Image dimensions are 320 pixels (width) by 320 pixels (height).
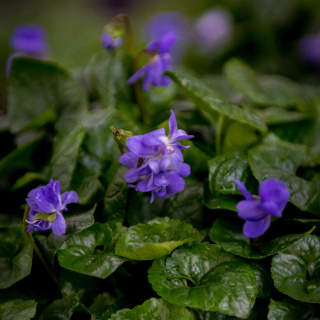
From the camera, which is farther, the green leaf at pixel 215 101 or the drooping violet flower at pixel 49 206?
the green leaf at pixel 215 101

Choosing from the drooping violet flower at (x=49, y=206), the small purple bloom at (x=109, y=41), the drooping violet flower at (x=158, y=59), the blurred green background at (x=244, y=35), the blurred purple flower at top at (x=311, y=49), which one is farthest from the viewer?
the blurred green background at (x=244, y=35)

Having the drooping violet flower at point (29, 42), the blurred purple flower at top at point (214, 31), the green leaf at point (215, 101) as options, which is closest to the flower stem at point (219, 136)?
the green leaf at point (215, 101)

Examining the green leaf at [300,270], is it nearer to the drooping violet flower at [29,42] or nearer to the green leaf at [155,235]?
the green leaf at [155,235]

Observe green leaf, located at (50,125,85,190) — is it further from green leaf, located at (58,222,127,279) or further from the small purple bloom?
the small purple bloom

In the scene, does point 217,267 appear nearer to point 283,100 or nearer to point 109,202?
point 109,202

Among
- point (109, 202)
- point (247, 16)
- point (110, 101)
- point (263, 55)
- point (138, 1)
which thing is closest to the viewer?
point (109, 202)

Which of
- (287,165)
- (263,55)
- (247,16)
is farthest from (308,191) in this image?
(247,16)
